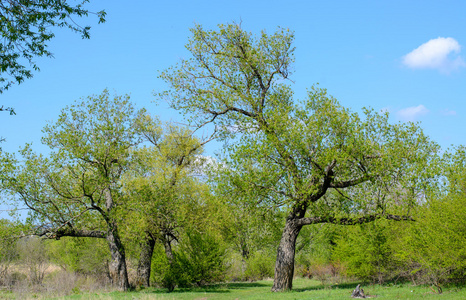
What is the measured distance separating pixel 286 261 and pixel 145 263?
521 inches

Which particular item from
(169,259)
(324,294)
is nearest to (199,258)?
(169,259)

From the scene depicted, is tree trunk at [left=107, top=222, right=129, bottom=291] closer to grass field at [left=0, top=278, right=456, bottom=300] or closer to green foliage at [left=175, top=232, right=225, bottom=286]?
grass field at [left=0, top=278, right=456, bottom=300]

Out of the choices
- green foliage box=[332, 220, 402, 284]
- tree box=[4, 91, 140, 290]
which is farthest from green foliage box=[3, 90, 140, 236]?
green foliage box=[332, 220, 402, 284]

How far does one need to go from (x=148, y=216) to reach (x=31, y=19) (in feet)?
48.9

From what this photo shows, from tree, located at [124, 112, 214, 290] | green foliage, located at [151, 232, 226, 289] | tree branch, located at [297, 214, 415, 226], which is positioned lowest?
green foliage, located at [151, 232, 226, 289]

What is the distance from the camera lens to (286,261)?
67.5 ft

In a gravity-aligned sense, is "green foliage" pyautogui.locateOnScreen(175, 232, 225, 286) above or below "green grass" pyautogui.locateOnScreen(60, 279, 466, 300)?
above

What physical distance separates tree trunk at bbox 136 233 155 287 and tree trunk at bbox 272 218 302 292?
11.5m

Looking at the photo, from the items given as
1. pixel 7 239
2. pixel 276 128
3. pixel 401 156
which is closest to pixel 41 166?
pixel 7 239

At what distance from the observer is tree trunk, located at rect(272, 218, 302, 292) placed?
20469 mm

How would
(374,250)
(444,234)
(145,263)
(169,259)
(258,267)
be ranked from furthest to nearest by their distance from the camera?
(258,267) < (145,263) < (169,259) < (374,250) < (444,234)

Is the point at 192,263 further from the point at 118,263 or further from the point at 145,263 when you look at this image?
the point at 118,263

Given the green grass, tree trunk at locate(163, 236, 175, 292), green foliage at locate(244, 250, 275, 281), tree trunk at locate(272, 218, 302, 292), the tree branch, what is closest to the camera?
the green grass

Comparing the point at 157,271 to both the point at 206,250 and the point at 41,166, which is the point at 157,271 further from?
the point at 41,166
